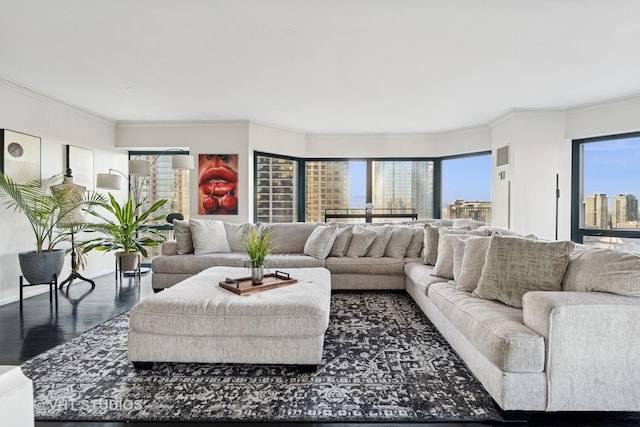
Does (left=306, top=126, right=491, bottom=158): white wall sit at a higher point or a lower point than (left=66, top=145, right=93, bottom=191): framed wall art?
higher

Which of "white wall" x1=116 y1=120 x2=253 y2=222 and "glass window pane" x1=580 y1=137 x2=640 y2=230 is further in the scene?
"white wall" x1=116 y1=120 x2=253 y2=222

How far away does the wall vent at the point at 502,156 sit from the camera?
16.8 ft

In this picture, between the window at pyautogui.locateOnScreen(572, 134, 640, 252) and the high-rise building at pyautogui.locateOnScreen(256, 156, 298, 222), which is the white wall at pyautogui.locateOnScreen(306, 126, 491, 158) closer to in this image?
the high-rise building at pyautogui.locateOnScreen(256, 156, 298, 222)

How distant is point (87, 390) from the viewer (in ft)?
6.63

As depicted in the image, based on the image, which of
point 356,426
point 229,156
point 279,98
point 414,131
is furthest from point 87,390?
point 414,131

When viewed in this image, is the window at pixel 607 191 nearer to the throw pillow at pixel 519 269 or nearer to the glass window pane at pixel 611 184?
the glass window pane at pixel 611 184

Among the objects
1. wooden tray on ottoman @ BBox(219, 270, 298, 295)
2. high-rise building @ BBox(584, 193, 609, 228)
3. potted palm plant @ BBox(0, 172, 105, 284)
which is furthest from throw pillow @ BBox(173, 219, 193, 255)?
high-rise building @ BBox(584, 193, 609, 228)

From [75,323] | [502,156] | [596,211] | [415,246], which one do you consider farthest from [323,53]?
[596,211]

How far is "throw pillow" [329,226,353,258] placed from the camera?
14.4 feet

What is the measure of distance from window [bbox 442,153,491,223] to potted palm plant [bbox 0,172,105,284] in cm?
575

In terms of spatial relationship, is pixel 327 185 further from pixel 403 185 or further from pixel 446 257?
pixel 446 257

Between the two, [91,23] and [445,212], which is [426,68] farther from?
[445,212]

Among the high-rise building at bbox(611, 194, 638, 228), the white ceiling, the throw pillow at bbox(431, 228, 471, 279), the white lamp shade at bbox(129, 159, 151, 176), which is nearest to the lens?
the white ceiling

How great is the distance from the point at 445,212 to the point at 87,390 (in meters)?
5.90
